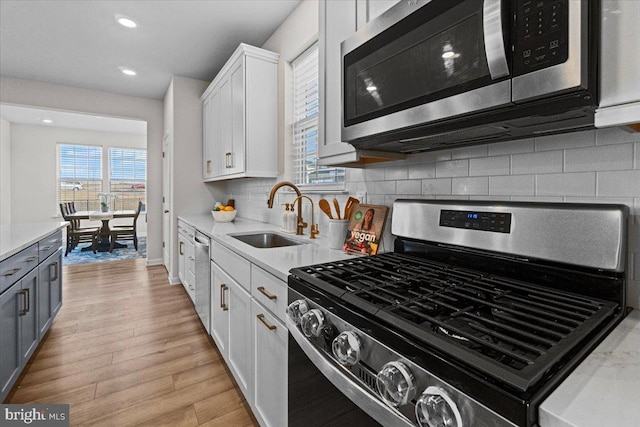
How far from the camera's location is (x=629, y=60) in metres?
0.61

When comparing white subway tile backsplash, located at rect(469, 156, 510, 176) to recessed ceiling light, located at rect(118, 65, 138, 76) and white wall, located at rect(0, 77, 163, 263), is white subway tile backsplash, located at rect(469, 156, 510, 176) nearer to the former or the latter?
recessed ceiling light, located at rect(118, 65, 138, 76)

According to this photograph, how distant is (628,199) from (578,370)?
0.56 meters

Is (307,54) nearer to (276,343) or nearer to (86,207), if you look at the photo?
(276,343)

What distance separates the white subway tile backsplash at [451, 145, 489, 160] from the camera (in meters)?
1.14

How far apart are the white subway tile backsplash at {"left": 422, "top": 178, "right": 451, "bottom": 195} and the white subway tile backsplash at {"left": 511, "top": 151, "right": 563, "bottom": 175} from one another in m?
0.26

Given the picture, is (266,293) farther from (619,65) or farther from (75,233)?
(75,233)

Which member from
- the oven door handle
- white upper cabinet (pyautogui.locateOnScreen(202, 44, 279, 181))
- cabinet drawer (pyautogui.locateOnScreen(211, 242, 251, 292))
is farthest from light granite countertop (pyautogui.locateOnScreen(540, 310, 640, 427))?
white upper cabinet (pyautogui.locateOnScreen(202, 44, 279, 181))

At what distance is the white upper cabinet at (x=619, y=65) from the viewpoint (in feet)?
1.98

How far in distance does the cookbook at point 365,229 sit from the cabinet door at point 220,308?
2.58ft

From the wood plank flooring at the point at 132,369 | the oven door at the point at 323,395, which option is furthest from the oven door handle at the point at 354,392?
the wood plank flooring at the point at 132,369

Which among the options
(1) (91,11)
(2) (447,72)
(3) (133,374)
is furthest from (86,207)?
(2) (447,72)

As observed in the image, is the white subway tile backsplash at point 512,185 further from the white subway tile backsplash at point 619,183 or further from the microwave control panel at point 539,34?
the microwave control panel at point 539,34

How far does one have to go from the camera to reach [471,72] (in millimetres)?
816

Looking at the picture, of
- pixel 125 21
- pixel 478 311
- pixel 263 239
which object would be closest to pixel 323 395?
pixel 478 311
